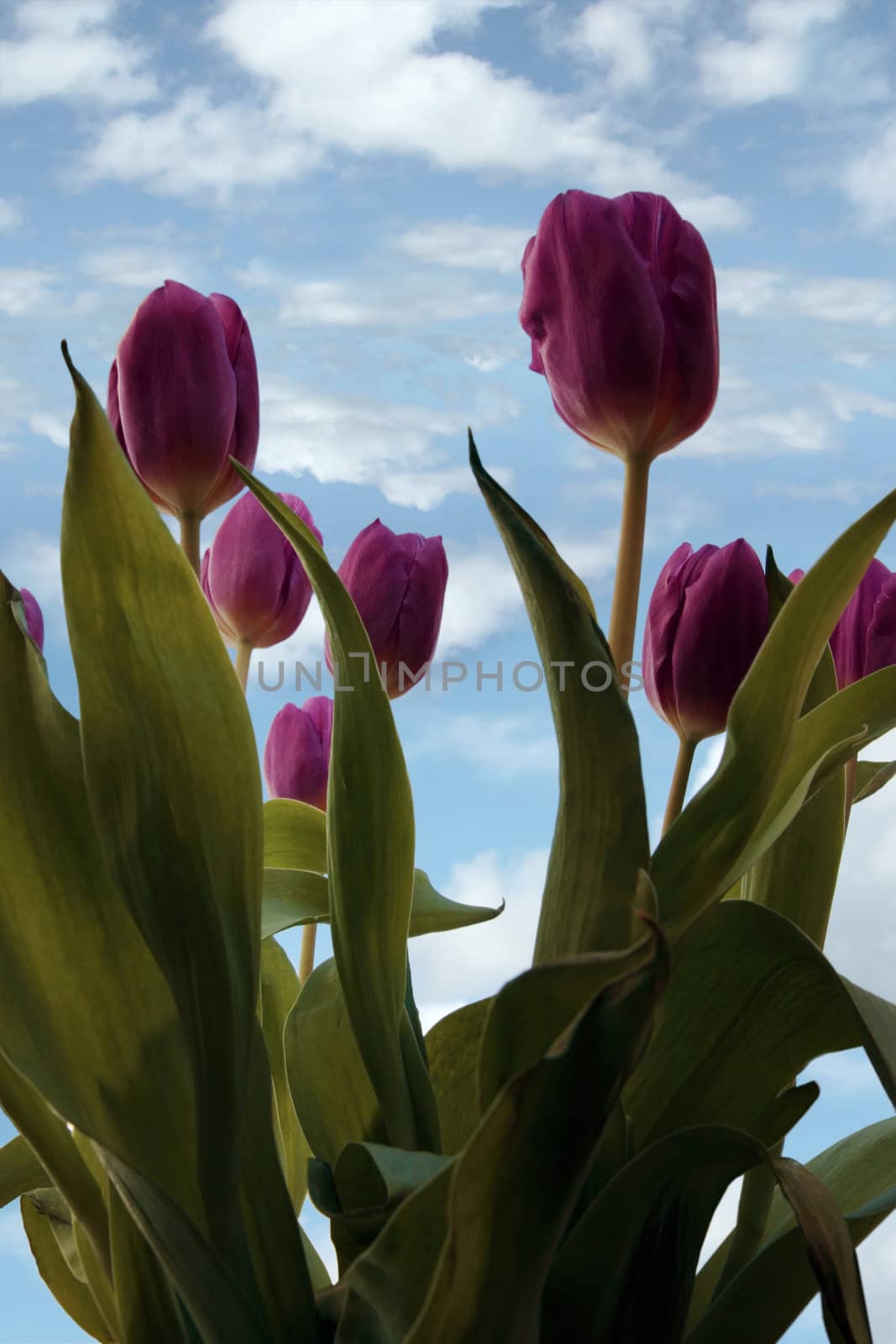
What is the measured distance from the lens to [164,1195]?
230 millimetres

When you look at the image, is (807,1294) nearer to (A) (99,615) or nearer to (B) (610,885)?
Result: (B) (610,885)

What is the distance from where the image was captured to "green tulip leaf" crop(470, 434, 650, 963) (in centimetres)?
24

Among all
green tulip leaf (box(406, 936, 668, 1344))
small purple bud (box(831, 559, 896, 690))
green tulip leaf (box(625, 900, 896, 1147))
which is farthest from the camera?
small purple bud (box(831, 559, 896, 690))

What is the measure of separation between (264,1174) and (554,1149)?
0.10 m

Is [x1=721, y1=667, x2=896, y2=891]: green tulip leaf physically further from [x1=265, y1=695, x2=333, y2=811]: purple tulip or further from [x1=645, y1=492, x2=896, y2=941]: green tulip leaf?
[x1=265, y1=695, x2=333, y2=811]: purple tulip

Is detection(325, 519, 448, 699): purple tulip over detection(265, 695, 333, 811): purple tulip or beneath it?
over

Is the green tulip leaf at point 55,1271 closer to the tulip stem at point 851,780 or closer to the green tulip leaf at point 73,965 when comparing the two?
the green tulip leaf at point 73,965

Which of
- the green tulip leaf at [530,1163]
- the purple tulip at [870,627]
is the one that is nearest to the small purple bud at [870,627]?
the purple tulip at [870,627]

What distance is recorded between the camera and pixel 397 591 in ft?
1.29

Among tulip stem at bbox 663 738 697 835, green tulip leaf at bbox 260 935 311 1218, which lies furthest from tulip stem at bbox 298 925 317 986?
tulip stem at bbox 663 738 697 835

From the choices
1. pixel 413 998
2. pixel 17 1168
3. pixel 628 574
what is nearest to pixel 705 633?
pixel 628 574

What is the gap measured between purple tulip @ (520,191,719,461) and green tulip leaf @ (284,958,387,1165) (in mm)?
174

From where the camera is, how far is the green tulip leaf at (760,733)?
257 mm

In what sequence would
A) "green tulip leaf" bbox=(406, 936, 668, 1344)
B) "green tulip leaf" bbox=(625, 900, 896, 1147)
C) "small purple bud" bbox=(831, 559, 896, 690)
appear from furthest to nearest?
"small purple bud" bbox=(831, 559, 896, 690) → "green tulip leaf" bbox=(625, 900, 896, 1147) → "green tulip leaf" bbox=(406, 936, 668, 1344)
